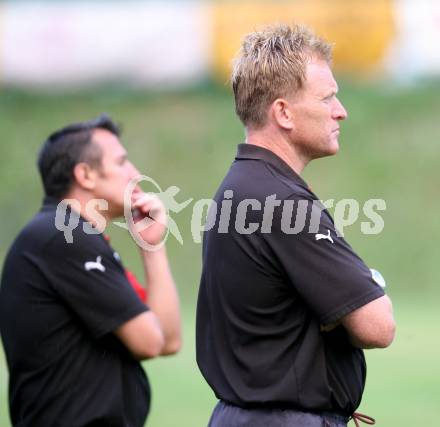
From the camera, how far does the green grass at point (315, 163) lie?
13.8 meters

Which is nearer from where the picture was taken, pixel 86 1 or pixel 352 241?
pixel 352 241

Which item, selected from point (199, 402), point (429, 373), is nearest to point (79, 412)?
point (199, 402)

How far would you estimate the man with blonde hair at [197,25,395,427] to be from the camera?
3.32 metres

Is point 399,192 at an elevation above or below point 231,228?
above

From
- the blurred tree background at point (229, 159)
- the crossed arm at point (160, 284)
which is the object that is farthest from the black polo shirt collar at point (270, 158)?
the blurred tree background at point (229, 159)

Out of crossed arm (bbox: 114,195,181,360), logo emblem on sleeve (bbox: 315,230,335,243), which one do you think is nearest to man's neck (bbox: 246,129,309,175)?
logo emblem on sleeve (bbox: 315,230,335,243)

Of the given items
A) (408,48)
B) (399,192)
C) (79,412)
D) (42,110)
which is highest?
(408,48)

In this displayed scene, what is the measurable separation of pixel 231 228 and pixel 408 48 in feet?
45.8

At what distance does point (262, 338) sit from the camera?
3.40 meters

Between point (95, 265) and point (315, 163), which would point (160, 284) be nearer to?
point (95, 265)

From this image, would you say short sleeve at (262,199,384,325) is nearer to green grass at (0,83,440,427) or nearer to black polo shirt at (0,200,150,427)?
black polo shirt at (0,200,150,427)

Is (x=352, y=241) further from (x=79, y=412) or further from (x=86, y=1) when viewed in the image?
(x=79, y=412)

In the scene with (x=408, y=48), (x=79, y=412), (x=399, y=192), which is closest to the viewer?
(x=79, y=412)

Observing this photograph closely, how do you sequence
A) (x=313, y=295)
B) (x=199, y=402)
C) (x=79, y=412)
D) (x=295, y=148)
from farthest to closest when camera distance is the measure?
(x=199, y=402) → (x=79, y=412) → (x=295, y=148) → (x=313, y=295)
